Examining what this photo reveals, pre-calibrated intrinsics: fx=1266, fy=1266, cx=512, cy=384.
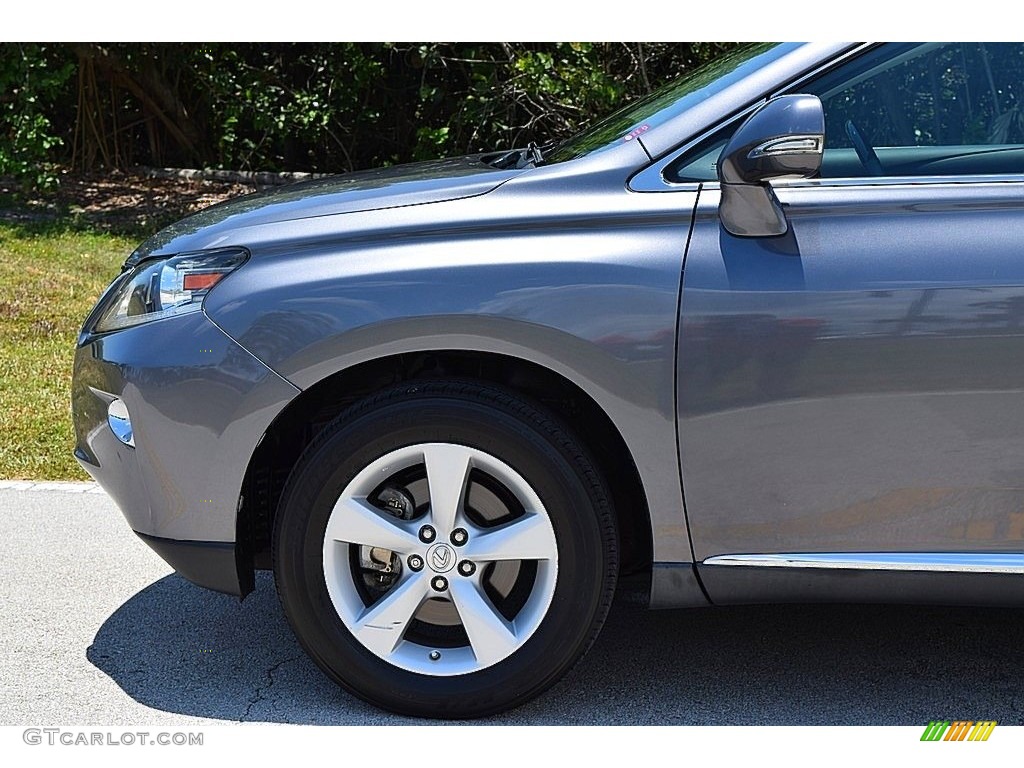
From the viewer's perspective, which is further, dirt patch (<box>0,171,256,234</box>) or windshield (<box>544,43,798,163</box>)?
dirt patch (<box>0,171,256,234</box>)

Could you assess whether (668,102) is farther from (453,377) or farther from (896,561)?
(896,561)

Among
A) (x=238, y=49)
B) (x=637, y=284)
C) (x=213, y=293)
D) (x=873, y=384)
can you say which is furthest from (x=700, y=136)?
(x=238, y=49)

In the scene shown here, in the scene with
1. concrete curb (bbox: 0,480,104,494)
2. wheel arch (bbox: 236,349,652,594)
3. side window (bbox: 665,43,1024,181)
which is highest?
side window (bbox: 665,43,1024,181)

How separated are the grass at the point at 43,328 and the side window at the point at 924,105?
3542mm

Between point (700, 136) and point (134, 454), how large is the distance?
5.08 ft

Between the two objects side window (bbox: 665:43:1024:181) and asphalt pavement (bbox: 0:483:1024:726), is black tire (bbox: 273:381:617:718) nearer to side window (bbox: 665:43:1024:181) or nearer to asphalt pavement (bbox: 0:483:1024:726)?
asphalt pavement (bbox: 0:483:1024:726)

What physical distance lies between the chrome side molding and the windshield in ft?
3.48

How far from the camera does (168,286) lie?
310 cm

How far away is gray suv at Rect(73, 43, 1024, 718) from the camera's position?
110 inches

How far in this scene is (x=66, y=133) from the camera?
508 inches

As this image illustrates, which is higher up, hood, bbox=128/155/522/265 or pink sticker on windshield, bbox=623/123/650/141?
pink sticker on windshield, bbox=623/123/650/141
